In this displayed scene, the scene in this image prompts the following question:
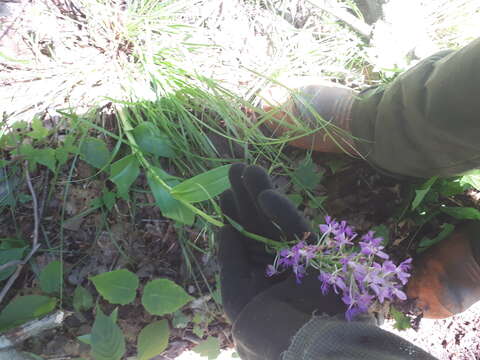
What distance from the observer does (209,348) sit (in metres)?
1.11

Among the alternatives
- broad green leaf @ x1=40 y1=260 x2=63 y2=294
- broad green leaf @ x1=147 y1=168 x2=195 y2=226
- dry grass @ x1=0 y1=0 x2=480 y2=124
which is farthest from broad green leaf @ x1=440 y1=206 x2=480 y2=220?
broad green leaf @ x1=40 y1=260 x2=63 y2=294

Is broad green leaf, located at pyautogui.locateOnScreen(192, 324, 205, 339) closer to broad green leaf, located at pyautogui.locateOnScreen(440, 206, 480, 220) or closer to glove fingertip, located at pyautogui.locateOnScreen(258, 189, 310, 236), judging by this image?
glove fingertip, located at pyautogui.locateOnScreen(258, 189, 310, 236)

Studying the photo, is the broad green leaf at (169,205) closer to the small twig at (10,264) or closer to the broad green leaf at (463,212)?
the small twig at (10,264)

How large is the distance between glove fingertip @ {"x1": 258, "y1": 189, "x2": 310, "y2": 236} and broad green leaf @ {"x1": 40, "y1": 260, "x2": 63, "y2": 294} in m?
0.61

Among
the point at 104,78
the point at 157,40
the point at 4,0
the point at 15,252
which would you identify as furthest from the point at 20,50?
the point at 15,252

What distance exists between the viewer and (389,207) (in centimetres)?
121

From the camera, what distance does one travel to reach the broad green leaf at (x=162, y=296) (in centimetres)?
95

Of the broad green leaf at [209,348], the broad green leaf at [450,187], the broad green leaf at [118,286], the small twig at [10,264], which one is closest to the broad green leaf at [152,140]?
the broad green leaf at [118,286]

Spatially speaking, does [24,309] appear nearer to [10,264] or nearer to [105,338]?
[10,264]

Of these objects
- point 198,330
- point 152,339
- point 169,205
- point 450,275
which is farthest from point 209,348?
point 450,275

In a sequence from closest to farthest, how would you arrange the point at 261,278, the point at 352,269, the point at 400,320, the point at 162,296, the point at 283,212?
1. the point at 352,269
2. the point at 283,212
3. the point at 261,278
4. the point at 162,296
5. the point at 400,320

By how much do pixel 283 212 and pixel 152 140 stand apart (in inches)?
18.3

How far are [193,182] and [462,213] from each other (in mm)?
809

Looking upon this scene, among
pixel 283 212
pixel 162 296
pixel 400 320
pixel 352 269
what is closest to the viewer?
pixel 352 269
